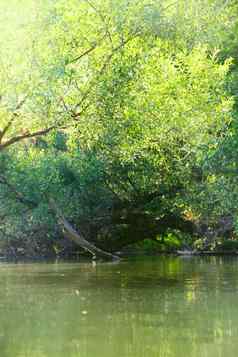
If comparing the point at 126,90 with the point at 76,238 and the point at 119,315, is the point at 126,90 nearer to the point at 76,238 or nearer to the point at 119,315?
the point at 119,315

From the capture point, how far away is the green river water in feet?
33.1

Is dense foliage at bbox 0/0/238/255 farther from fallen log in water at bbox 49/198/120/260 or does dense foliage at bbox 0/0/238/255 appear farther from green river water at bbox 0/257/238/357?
green river water at bbox 0/257/238/357

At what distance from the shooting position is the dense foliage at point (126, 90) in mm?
16406

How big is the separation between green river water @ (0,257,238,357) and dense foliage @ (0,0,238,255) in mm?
3636

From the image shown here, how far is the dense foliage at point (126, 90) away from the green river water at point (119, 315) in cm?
364

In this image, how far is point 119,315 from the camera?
13.3 meters

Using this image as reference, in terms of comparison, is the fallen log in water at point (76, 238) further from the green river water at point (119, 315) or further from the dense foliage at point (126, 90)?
the green river water at point (119, 315)

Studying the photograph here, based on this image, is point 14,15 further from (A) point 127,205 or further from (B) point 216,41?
(A) point 127,205

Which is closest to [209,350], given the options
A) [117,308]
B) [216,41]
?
[117,308]


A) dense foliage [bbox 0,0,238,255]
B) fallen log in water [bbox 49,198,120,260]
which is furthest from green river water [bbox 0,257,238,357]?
fallen log in water [bbox 49,198,120,260]

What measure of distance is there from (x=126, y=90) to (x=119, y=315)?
595 cm

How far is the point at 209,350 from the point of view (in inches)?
384

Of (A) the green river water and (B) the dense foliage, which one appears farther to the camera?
(B) the dense foliage

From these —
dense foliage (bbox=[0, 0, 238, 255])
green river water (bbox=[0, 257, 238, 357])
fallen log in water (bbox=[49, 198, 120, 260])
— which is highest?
dense foliage (bbox=[0, 0, 238, 255])
